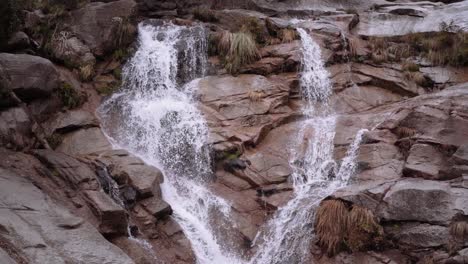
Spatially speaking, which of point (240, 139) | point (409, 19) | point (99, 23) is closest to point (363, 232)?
point (240, 139)

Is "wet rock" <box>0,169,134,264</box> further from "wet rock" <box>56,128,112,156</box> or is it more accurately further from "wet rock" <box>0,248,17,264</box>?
"wet rock" <box>56,128,112,156</box>

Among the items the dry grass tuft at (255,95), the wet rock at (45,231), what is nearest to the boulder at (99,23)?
the dry grass tuft at (255,95)

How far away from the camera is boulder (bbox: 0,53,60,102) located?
11211 mm

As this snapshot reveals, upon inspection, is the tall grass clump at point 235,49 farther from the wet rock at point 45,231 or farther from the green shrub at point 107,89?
the wet rock at point 45,231

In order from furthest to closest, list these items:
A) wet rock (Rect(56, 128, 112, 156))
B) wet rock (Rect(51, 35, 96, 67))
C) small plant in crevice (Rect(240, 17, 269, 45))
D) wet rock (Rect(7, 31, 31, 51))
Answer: small plant in crevice (Rect(240, 17, 269, 45)) < wet rock (Rect(51, 35, 96, 67)) < wet rock (Rect(7, 31, 31, 51)) < wet rock (Rect(56, 128, 112, 156))

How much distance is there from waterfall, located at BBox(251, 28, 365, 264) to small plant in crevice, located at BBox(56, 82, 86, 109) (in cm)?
559

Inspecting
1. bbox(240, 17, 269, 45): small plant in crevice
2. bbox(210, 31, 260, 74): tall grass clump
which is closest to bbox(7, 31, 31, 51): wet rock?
bbox(210, 31, 260, 74): tall grass clump

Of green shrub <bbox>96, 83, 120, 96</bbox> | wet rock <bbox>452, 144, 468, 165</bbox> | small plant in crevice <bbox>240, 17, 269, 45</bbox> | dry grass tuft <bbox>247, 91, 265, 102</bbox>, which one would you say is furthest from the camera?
small plant in crevice <bbox>240, 17, 269, 45</bbox>

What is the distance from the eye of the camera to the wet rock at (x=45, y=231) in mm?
7270

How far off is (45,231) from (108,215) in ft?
4.69

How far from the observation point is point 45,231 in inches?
303

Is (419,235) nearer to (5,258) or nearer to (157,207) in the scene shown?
(157,207)

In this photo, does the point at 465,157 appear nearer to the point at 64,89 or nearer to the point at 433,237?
the point at 433,237

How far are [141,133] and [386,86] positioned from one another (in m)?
6.90
